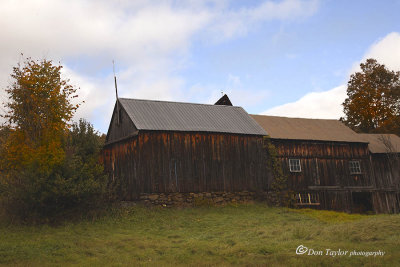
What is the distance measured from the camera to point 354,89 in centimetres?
4672

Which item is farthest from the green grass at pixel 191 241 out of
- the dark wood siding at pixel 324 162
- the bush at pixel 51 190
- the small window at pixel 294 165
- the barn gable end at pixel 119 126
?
the dark wood siding at pixel 324 162

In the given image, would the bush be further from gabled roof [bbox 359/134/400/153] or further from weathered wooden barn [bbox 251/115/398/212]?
gabled roof [bbox 359/134/400/153]

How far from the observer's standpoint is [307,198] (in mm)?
29562

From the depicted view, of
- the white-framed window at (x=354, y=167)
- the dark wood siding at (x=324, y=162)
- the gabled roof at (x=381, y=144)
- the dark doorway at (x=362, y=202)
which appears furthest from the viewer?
the gabled roof at (x=381, y=144)

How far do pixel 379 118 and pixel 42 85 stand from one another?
128 feet

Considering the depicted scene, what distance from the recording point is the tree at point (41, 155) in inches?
785

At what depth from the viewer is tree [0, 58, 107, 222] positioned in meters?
19.9

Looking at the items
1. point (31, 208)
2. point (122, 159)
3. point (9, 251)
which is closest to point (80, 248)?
point (9, 251)

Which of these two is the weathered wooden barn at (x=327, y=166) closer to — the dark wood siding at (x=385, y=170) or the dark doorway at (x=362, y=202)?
the dark doorway at (x=362, y=202)

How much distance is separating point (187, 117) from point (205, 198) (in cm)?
644

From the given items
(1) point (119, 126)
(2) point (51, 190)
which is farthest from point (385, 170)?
(2) point (51, 190)

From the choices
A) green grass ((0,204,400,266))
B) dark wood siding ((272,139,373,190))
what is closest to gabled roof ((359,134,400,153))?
dark wood siding ((272,139,373,190))

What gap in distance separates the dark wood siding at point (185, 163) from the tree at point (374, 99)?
2302 centimetres

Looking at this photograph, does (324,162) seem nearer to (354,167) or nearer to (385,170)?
(354,167)
